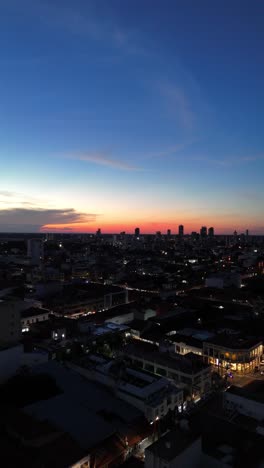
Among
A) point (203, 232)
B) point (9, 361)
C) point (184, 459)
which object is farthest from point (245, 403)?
point (203, 232)

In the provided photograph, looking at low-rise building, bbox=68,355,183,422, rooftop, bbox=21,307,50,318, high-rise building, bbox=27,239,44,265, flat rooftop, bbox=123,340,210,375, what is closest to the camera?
low-rise building, bbox=68,355,183,422

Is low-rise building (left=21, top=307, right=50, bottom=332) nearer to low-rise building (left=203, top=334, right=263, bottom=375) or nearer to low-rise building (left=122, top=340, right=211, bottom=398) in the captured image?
low-rise building (left=122, top=340, right=211, bottom=398)

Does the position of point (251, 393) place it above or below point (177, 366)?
below

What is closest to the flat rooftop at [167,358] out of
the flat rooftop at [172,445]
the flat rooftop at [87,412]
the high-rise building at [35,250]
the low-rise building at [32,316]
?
the flat rooftop at [87,412]

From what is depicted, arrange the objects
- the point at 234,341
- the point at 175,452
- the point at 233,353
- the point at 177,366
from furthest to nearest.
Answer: the point at 234,341 < the point at 233,353 < the point at 177,366 < the point at 175,452

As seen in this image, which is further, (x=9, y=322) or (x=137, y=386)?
(x=9, y=322)

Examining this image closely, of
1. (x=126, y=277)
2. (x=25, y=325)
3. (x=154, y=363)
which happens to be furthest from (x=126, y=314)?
(x=126, y=277)

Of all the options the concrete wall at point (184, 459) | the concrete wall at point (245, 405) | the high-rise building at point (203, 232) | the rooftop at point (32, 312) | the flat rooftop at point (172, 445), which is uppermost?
the high-rise building at point (203, 232)

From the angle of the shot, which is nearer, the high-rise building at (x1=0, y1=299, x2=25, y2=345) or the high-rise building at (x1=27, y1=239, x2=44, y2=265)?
the high-rise building at (x1=0, y1=299, x2=25, y2=345)

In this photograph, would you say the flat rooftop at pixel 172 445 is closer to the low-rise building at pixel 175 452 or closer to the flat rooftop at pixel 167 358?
the low-rise building at pixel 175 452

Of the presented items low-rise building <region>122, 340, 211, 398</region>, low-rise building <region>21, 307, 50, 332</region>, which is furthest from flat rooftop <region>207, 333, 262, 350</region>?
low-rise building <region>21, 307, 50, 332</region>

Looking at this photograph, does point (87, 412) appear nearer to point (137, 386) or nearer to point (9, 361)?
point (137, 386)

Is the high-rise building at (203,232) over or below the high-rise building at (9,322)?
over

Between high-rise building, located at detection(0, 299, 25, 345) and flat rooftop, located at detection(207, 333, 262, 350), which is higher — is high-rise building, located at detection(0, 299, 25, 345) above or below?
above
